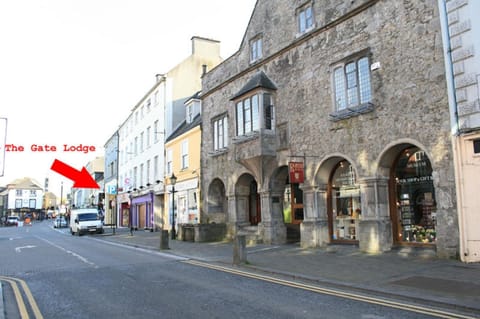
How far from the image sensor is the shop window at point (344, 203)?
1564 cm

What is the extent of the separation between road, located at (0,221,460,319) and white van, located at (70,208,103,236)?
21953 mm

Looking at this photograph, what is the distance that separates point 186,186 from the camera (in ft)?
90.2

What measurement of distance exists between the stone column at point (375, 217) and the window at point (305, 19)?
6.90 meters

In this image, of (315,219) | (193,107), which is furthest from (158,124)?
(315,219)

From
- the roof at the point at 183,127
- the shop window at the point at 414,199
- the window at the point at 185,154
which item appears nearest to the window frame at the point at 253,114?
the shop window at the point at 414,199

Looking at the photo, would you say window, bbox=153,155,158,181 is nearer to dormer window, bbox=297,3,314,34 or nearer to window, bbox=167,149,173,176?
window, bbox=167,149,173,176

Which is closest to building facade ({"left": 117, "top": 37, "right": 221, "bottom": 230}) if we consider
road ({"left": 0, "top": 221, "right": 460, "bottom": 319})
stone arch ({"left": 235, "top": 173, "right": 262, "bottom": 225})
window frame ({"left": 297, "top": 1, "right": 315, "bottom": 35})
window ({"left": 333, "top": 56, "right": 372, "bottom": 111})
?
stone arch ({"left": 235, "top": 173, "right": 262, "bottom": 225})

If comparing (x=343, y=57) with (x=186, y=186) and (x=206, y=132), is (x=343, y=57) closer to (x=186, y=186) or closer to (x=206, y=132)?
(x=206, y=132)

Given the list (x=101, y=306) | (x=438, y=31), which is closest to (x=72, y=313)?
(x=101, y=306)

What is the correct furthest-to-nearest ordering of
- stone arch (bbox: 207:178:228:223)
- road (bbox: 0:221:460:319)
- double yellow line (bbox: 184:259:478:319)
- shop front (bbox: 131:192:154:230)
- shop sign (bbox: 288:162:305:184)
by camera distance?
shop front (bbox: 131:192:154:230) → stone arch (bbox: 207:178:228:223) → shop sign (bbox: 288:162:305:184) → road (bbox: 0:221:460:319) → double yellow line (bbox: 184:259:478:319)

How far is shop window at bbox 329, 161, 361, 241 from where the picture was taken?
Answer: 15.6m

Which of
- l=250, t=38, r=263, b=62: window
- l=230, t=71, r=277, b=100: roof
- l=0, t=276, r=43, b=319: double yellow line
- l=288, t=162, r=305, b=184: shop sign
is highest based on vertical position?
l=250, t=38, r=263, b=62: window

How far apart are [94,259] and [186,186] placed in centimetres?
1290

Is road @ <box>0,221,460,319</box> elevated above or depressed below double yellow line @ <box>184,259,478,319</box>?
above
